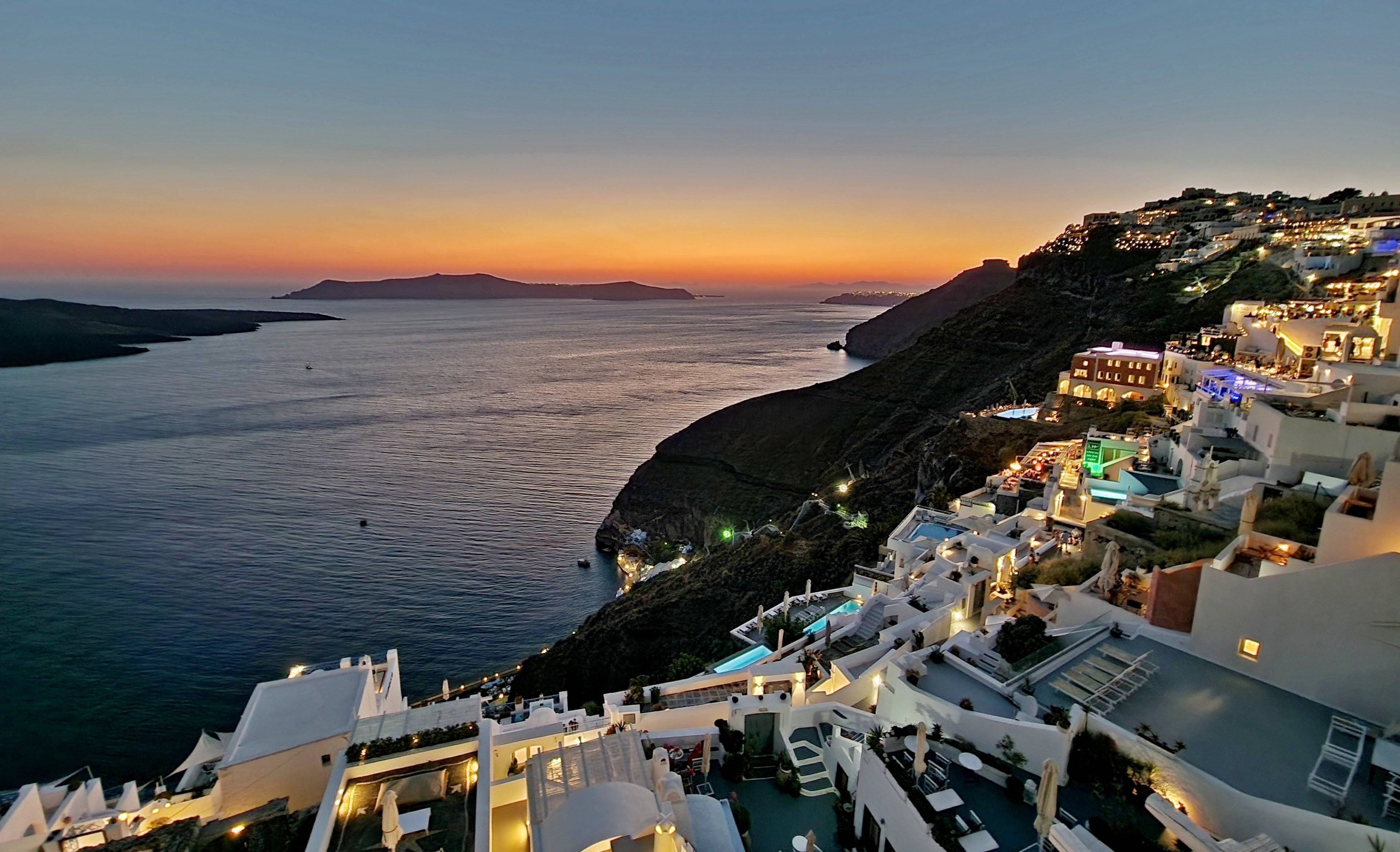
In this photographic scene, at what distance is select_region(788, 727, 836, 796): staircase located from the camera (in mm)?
10891

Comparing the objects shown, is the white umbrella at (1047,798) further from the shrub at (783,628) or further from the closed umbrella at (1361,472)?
the shrub at (783,628)

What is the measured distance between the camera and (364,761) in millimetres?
9820

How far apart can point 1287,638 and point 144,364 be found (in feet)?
538

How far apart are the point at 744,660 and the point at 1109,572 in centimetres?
966

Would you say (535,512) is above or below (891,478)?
below

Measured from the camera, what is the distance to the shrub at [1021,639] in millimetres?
12289

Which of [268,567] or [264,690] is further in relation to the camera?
[268,567]

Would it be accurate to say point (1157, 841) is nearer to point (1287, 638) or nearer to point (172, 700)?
point (1287, 638)

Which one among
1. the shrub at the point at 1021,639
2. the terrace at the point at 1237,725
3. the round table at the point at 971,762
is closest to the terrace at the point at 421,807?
the round table at the point at 971,762

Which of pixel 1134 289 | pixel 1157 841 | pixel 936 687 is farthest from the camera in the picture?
pixel 1134 289

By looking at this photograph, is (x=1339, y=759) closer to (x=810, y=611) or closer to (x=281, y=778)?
(x=810, y=611)

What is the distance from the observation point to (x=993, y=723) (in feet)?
31.6

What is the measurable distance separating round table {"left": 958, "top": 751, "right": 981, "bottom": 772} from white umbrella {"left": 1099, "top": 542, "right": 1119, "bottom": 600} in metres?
6.23

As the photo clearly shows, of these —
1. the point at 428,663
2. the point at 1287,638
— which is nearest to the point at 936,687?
the point at 1287,638
